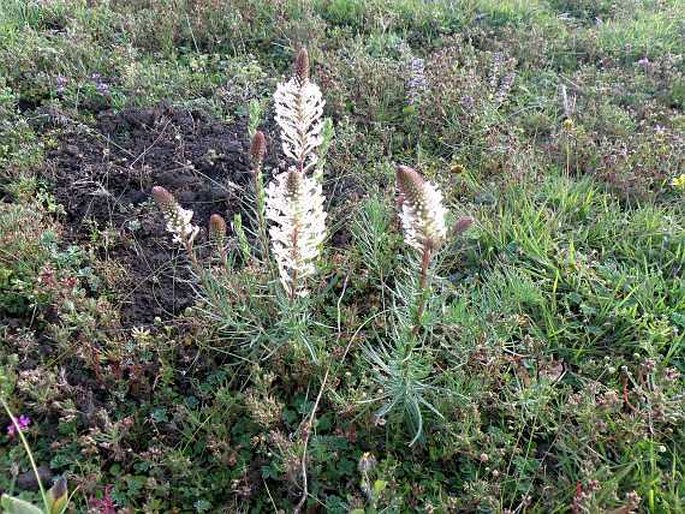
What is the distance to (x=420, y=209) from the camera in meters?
2.02

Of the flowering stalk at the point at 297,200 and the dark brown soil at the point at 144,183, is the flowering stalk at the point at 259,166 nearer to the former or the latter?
the flowering stalk at the point at 297,200

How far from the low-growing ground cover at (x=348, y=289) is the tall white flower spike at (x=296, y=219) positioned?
0.16 feet

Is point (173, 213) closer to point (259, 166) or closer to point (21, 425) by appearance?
point (259, 166)

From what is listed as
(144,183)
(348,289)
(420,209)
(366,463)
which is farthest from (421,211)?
(144,183)

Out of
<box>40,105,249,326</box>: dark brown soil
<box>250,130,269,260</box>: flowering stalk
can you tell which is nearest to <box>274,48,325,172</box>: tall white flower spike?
<box>250,130,269,260</box>: flowering stalk

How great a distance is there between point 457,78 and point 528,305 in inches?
92.3

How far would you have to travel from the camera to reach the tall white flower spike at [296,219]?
84.1 inches

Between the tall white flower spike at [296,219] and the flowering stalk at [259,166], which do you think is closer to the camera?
the tall white flower spike at [296,219]

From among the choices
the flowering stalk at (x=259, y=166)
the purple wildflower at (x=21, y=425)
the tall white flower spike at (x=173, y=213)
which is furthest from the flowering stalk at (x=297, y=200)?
the purple wildflower at (x=21, y=425)

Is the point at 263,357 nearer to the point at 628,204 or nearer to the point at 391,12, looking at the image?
the point at 628,204

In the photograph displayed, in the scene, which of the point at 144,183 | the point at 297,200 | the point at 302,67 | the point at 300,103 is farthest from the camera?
the point at 144,183

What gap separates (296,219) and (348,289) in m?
Answer: 1.18

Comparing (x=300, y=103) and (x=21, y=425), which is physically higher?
(x=300, y=103)

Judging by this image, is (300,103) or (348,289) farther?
(348,289)
